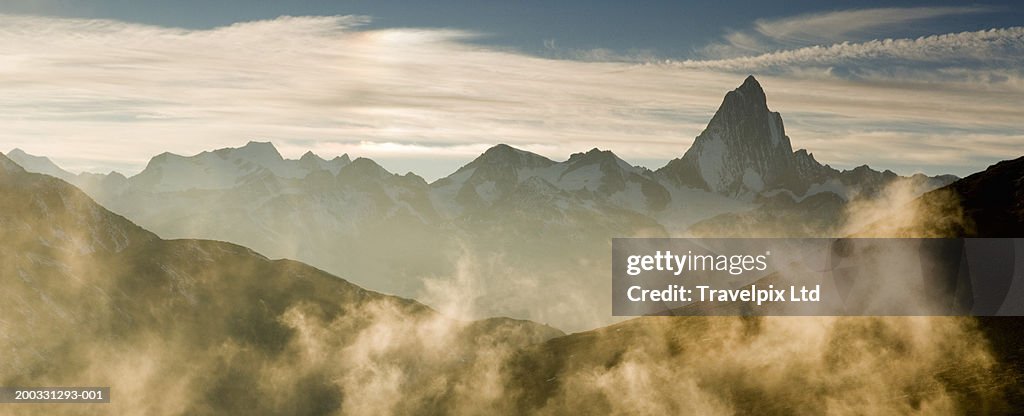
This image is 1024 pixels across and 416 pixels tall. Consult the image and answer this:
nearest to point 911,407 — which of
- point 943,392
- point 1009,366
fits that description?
point 943,392

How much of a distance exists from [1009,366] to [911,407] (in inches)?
972

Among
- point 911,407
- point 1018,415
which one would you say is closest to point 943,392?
point 911,407

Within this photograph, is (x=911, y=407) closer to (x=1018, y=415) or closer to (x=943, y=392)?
(x=943, y=392)

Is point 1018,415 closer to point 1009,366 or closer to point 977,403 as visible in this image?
point 977,403

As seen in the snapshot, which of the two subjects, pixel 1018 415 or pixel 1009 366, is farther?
pixel 1009 366

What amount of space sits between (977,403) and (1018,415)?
37.3 feet

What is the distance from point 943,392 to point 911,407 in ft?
26.7

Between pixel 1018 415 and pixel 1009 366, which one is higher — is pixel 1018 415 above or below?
below

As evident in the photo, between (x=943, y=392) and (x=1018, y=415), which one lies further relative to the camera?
(x=943, y=392)

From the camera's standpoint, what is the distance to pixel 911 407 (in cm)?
19812

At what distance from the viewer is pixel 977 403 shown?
187 m

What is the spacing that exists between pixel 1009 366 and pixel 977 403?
18662 millimetres

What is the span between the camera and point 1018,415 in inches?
6914

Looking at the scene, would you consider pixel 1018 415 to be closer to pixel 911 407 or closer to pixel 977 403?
pixel 977 403
